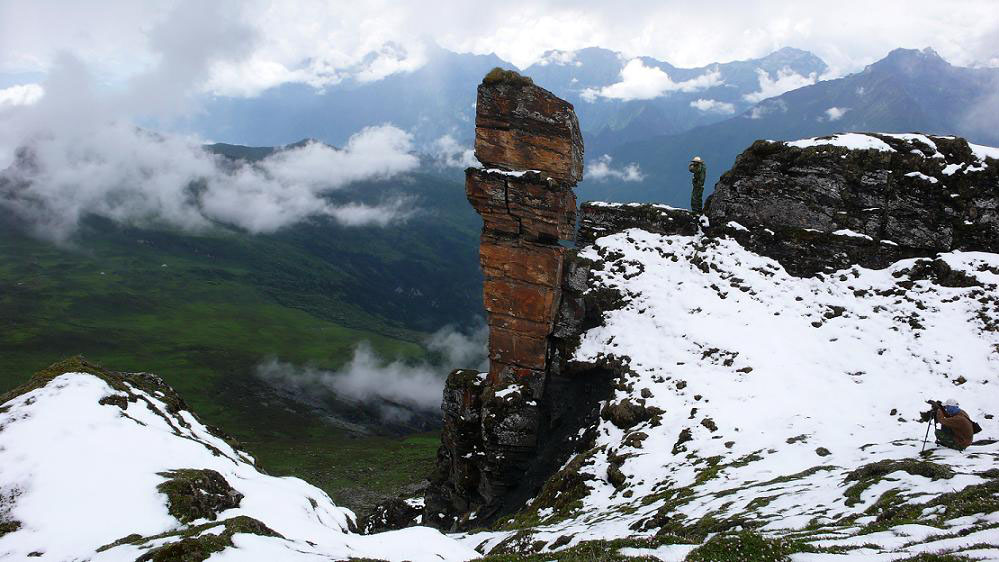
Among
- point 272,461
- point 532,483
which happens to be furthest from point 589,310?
point 272,461

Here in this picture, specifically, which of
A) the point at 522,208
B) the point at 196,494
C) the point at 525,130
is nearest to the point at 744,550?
the point at 196,494

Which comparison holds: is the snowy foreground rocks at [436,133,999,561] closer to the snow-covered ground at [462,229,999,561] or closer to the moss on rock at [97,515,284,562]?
the snow-covered ground at [462,229,999,561]

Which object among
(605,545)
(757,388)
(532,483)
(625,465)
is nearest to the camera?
(605,545)

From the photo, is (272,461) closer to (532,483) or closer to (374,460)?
(374,460)

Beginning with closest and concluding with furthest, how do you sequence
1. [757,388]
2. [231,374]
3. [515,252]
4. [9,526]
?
[9,526]
[757,388]
[515,252]
[231,374]

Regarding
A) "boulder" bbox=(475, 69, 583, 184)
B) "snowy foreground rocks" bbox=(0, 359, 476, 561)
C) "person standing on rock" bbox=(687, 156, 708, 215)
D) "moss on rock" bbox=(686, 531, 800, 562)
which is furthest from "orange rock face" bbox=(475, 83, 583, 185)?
"moss on rock" bbox=(686, 531, 800, 562)

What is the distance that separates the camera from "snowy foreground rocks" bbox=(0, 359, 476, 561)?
50.6ft

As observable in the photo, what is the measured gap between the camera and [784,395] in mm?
28891

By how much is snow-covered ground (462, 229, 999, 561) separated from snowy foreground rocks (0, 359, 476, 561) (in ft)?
29.3

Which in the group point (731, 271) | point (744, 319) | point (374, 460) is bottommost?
point (374, 460)

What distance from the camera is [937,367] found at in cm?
2873

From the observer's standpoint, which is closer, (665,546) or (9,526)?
(665,546)

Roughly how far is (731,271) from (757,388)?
43.8ft

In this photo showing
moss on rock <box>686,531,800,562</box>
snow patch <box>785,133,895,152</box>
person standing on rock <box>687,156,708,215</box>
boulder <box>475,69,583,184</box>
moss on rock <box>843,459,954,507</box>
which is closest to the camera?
moss on rock <box>686,531,800,562</box>
